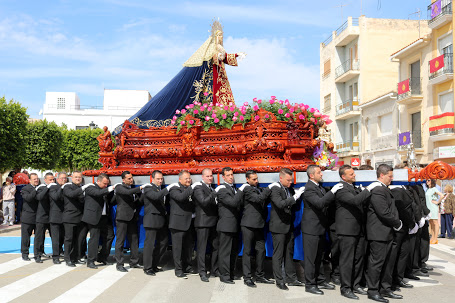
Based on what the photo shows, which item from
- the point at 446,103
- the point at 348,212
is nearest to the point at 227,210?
the point at 348,212

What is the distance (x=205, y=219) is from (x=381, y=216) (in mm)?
2675

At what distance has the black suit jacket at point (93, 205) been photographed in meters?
8.04

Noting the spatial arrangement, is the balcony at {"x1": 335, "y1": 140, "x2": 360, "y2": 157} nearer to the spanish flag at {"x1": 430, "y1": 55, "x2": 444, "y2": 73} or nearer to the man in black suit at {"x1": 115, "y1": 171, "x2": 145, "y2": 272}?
the spanish flag at {"x1": 430, "y1": 55, "x2": 444, "y2": 73}

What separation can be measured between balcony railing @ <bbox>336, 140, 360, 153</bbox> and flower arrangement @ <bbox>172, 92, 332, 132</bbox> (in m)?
24.1

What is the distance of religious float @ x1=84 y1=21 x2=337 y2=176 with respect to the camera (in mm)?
7758

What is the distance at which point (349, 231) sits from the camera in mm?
6168

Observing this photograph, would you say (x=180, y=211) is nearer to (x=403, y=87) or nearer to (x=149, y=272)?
(x=149, y=272)

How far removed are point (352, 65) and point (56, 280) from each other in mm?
27999

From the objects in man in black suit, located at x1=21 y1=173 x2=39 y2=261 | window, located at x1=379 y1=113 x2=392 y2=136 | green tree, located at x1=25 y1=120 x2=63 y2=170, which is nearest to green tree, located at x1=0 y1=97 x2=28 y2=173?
green tree, located at x1=25 y1=120 x2=63 y2=170

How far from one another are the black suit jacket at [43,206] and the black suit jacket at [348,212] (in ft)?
18.1

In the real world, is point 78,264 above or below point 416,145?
below

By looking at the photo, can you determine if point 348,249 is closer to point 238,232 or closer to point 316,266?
point 316,266

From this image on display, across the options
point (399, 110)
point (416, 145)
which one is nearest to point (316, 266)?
point (416, 145)

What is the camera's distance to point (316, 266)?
653cm
